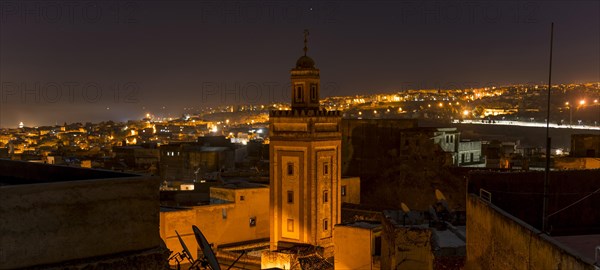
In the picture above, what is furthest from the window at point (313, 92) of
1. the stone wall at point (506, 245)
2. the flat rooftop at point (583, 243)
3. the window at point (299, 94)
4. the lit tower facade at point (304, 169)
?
the flat rooftop at point (583, 243)

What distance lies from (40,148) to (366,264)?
56.1 meters

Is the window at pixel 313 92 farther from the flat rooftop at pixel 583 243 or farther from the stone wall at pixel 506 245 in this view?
the flat rooftop at pixel 583 243

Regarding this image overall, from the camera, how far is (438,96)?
79.7 meters

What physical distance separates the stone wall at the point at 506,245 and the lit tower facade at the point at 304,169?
13.4m

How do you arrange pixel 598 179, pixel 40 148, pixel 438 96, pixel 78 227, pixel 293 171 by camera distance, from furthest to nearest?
pixel 438 96
pixel 40 148
pixel 293 171
pixel 598 179
pixel 78 227

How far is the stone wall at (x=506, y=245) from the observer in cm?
480

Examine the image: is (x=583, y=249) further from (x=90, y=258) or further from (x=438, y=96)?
(x=438, y=96)

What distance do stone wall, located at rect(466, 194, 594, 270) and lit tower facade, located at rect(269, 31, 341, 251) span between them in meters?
13.4

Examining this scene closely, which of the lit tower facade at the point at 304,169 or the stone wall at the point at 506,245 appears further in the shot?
the lit tower facade at the point at 304,169

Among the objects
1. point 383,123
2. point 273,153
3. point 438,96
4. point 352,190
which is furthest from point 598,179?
point 438,96

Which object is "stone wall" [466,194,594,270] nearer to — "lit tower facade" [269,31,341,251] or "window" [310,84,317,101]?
"lit tower facade" [269,31,341,251]

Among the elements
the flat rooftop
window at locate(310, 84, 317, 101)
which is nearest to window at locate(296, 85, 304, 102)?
window at locate(310, 84, 317, 101)

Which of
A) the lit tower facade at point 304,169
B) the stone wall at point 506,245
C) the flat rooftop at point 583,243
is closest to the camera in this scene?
the stone wall at point 506,245

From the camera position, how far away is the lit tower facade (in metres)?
21.6
